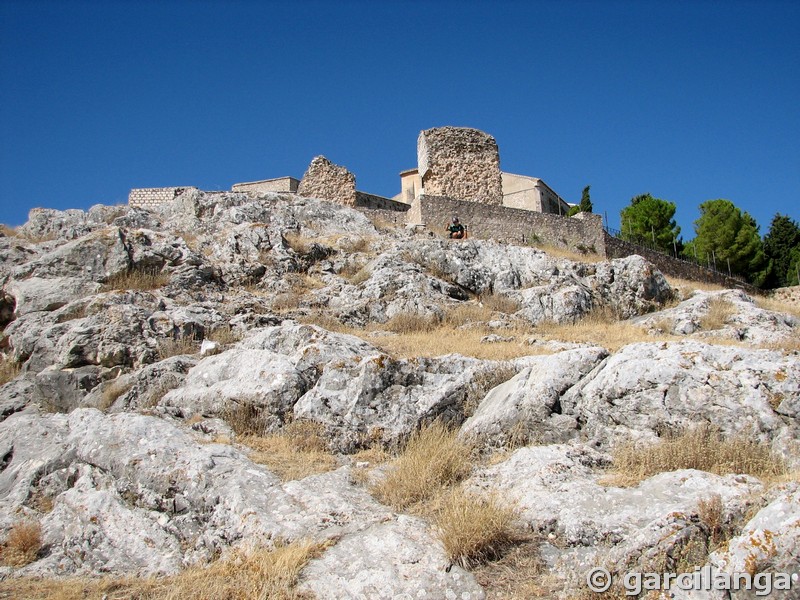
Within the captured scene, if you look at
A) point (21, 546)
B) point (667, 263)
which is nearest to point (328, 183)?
point (667, 263)

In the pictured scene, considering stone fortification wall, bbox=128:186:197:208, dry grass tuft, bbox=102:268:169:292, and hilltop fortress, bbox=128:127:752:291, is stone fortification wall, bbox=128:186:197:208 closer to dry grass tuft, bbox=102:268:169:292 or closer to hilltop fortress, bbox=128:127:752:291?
hilltop fortress, bbox=128:127:752:291

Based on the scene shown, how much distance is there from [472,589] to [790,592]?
77.7 inches

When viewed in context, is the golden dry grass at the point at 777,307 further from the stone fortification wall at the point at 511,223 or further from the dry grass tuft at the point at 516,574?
the dry grass tuft at the point at 516,574

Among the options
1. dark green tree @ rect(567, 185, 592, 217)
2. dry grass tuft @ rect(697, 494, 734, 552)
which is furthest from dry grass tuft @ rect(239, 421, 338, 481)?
dark green tree @ rect(567, 185, 592, 217)

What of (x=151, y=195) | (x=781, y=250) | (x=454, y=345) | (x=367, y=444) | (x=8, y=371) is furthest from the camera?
(x=781, y=250)

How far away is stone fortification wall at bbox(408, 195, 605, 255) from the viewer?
69.0 feet

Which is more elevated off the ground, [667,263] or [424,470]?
[667,263]

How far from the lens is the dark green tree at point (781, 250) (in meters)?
38.8

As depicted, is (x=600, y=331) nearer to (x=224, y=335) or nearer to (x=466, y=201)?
(x=224, y=335)

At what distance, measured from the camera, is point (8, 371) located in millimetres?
10000

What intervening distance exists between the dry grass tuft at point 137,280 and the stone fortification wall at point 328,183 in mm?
10457

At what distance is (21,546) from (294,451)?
261 centimetres

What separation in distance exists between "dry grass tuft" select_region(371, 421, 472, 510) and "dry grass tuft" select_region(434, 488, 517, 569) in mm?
611

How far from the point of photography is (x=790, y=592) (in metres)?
3.71
